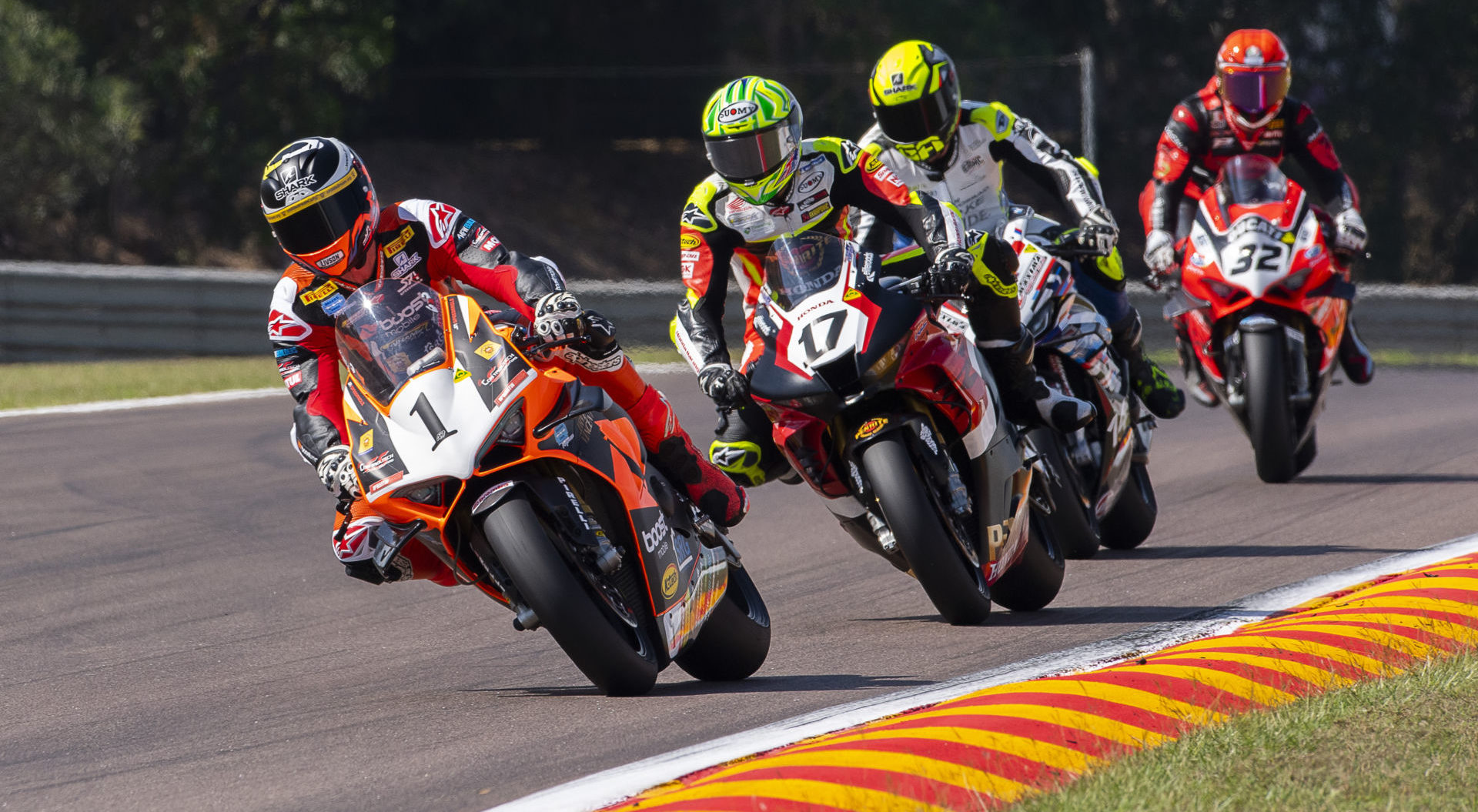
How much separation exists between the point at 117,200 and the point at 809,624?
715 inches

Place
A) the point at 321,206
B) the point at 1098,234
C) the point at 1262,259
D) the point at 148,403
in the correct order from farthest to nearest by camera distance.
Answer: the point at 148,403 → the point at 1262,259 → the point at 1098,234 → the point at 321,206

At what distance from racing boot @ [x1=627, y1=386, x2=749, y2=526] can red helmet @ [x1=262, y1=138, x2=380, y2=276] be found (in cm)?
96

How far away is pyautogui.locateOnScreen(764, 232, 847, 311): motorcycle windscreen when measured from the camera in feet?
19.7

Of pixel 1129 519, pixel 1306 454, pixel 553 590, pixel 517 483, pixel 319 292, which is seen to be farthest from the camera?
pixel 1306 454

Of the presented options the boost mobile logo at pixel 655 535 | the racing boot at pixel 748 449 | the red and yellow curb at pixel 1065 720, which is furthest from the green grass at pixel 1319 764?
the racing boot at pixel 748 449

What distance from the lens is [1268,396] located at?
8953mm

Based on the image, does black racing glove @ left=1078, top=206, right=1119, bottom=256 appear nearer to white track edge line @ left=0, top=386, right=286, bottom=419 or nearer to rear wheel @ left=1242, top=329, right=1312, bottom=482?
rear wheel @ left=1242, top=329, right=1312, bottom=482

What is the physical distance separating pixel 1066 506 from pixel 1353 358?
2.83 m

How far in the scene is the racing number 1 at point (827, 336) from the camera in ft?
19.2

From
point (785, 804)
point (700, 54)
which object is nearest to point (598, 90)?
point (700, 54)

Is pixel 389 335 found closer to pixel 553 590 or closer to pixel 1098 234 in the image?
pixel 553 590

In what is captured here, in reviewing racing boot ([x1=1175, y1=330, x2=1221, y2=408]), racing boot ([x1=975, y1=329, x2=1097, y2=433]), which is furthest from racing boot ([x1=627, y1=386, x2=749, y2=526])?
racing boot ([x1=1175, y1=330, x2=1221, y2=408])

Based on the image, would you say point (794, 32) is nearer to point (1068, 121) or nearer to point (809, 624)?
point (1068, 121)

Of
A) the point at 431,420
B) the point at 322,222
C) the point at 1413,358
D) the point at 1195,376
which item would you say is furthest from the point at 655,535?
the point at 1413,358
